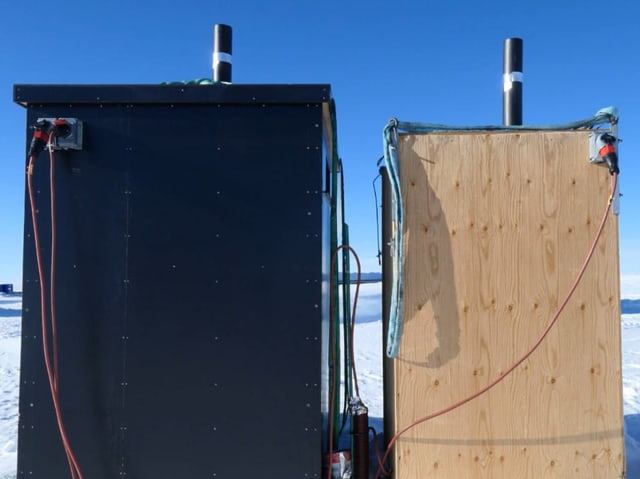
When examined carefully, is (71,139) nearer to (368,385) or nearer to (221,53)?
(221,53)

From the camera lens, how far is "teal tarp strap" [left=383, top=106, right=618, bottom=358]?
7.92 feet

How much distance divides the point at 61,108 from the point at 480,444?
2.79 meters

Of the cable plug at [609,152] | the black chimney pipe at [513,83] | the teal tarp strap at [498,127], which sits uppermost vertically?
the black chimney pipe at [513,83]

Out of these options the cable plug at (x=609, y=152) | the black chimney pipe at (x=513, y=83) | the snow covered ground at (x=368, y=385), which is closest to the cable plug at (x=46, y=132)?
the snow covered ground at (x=368, y=385)

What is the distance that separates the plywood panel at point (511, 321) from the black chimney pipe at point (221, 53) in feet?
4.83

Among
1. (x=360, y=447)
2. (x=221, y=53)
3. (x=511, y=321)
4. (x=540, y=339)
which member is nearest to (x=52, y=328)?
(x=360, y=447)

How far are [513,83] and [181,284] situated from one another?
241cm

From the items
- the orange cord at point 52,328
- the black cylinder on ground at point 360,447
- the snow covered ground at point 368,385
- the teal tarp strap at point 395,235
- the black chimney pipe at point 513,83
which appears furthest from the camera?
the snow covered ground at point 368,385

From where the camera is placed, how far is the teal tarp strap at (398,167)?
2414 mm

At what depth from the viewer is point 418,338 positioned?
2.44 meters

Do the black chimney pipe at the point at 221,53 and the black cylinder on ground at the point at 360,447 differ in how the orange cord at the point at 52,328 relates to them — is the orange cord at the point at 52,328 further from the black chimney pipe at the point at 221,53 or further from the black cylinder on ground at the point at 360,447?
the black cylinder on ground at the point at 360,447

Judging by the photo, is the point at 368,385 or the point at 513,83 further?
the point at 368,385

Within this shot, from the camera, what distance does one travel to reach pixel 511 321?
2.44 meters

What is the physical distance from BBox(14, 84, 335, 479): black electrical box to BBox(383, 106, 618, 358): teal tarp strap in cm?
37
